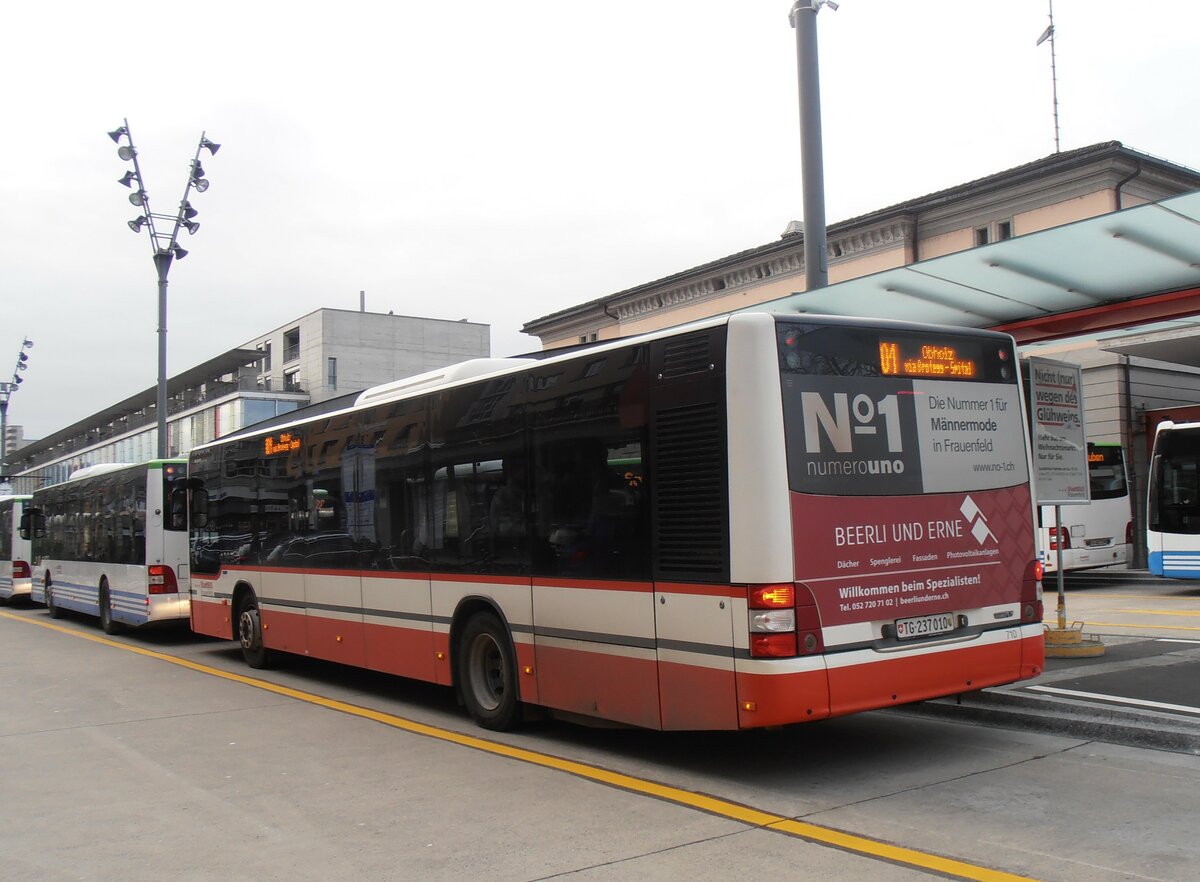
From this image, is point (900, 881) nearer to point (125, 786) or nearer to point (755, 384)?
point (755, 384)

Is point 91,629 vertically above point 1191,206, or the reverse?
point 1191,206

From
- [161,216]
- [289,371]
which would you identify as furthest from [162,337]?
[289,371]

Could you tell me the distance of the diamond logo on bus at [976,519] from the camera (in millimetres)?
7328

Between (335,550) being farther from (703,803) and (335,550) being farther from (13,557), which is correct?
(13,557)

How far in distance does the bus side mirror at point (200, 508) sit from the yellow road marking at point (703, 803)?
4602 millimetres

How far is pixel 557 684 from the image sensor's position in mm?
8008

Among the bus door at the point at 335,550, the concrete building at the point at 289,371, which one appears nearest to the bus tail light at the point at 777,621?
the bus door at the point at 335,550

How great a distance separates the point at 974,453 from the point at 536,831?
12.9 ft

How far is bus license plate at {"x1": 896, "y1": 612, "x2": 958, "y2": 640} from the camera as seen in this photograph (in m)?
6.88

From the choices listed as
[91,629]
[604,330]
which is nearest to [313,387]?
[604,330]

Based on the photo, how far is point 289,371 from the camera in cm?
8250

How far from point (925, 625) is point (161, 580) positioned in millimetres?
13852

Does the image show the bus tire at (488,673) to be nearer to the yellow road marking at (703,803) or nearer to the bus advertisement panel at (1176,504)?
the yellow road marking at (703,803)

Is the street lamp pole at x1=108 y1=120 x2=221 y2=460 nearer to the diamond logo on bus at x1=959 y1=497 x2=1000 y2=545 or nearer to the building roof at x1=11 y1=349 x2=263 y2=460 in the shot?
the diamond logo on bus at x1=959 y1=497 x2=1000 y2=545
